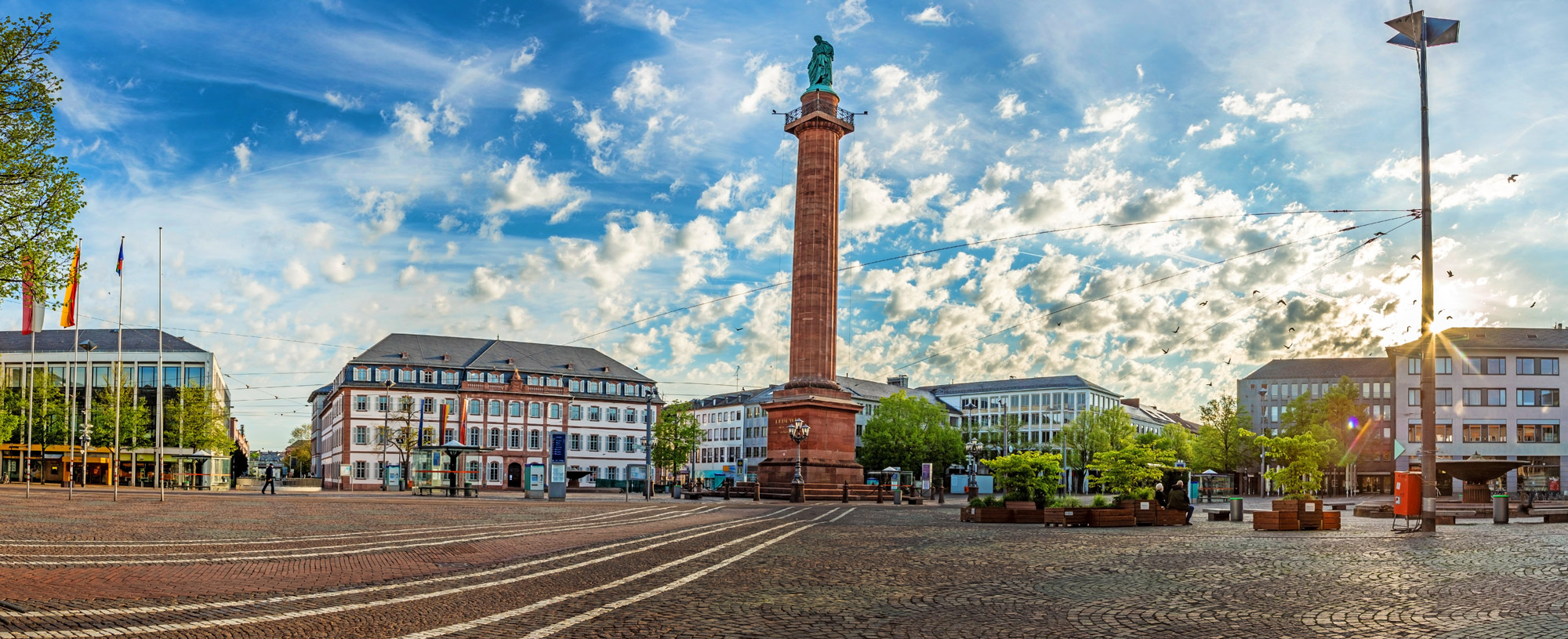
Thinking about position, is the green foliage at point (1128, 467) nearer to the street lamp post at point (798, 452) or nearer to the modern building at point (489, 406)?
the street lamp post at point (798, 452)

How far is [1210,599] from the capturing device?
1091 cm

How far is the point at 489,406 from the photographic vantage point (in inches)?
3541

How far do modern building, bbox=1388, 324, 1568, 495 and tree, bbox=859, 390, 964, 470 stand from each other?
122 ft

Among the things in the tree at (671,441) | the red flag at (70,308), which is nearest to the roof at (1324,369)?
the tree at (671,441)

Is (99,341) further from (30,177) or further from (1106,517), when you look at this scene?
(1106,517)

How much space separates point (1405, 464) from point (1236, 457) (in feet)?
71.0

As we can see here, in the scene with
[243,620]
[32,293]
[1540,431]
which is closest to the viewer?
[243,620]

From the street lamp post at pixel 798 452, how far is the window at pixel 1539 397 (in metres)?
67.1

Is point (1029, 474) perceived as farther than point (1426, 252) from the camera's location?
Yes

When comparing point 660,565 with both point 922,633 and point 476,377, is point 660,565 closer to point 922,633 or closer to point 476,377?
point 922,633

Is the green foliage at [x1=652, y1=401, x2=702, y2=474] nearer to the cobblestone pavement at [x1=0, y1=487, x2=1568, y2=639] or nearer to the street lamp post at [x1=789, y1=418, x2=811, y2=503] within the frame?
the street lamp post at [x1=789, y1=418, x2=811, y2=503]

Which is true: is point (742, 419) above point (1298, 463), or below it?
below

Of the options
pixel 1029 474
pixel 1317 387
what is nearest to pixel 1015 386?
pixel 1317 387

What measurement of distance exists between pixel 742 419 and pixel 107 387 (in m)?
70.8
